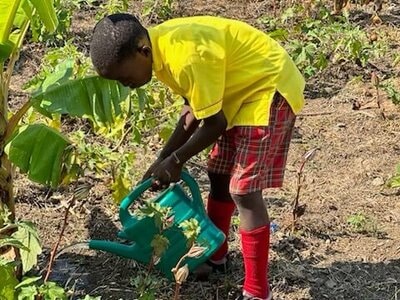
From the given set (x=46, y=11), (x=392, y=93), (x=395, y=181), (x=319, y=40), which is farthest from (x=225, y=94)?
(x=319, y=40)

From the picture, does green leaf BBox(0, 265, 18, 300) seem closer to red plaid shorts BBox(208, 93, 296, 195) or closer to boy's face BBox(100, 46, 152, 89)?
boy's face BBox(100, 46, 152, 89)

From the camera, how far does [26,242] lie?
108 inches

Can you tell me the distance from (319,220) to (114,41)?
5.06 feet

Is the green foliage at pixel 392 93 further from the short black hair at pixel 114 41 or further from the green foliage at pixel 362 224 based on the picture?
the short black hair at pixel 114 41

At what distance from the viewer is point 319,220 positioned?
3783 mm

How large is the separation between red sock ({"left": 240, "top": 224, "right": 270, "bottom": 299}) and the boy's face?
0.72m

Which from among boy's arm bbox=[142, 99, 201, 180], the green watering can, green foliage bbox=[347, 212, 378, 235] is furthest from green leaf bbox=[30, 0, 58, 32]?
green foliage bbox=[347, 212, 378, 235]

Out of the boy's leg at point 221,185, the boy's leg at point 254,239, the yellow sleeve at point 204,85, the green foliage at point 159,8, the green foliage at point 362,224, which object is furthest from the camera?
the green foliage at point 159,8

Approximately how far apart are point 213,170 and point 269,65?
0.50 metres

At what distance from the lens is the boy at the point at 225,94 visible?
268cm

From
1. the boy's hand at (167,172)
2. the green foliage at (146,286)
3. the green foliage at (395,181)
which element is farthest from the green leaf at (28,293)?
the green foliage at (395,181)

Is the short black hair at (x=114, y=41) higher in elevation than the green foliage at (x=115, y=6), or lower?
higher

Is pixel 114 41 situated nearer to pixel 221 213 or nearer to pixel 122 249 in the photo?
pixel 122 249

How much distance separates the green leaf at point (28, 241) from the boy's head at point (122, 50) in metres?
0.55
